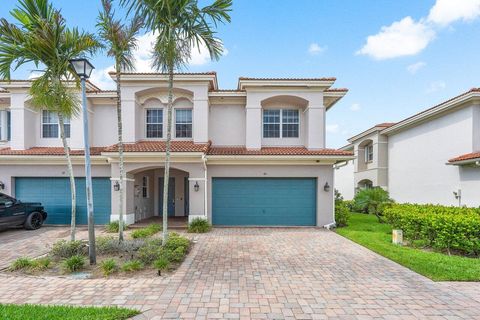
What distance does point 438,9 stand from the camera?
11.9 metres

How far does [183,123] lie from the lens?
45.9 ft

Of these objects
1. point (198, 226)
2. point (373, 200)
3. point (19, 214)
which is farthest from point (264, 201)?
point (19, 214)

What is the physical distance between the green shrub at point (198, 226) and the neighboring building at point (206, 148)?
0.72m

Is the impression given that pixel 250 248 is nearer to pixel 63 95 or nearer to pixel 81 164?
pixel 63 95

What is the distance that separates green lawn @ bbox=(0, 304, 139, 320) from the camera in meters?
4.09

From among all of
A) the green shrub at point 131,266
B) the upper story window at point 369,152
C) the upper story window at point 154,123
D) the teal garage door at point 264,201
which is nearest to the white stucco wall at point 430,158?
the upper story window at point 369,152

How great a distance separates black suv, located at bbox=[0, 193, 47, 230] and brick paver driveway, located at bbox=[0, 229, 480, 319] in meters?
6.17

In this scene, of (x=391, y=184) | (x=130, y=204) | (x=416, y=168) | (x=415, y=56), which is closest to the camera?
(x=130, y=204)

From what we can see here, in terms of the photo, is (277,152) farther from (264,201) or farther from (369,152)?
(369,152)

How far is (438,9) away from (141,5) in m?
12.9

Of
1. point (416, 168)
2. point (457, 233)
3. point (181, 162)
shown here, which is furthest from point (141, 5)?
point (416, 168)

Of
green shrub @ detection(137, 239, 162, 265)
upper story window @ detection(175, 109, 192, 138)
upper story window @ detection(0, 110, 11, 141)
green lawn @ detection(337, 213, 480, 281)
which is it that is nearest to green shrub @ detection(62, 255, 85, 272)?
green shrub @ detection(137, 239, 162, 265)

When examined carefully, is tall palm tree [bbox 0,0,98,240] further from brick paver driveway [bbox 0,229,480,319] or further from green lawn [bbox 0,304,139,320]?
green lawn [bbox 0,304,139,320]

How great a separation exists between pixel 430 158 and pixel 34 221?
21.2 metres
